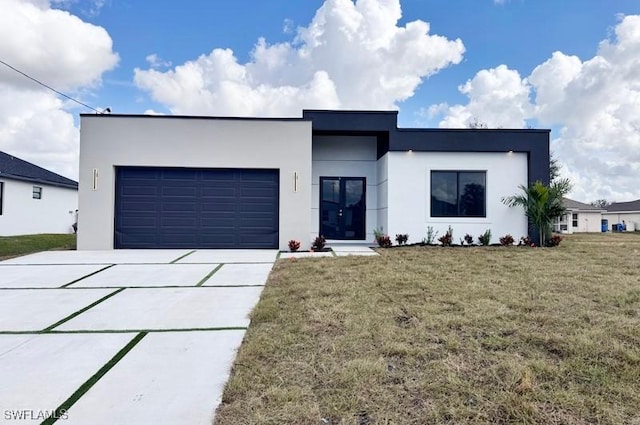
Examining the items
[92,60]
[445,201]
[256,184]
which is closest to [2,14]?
[92,60]

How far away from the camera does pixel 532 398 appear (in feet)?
7.03

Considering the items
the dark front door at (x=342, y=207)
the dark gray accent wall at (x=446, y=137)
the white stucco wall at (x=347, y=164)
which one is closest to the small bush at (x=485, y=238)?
the dark gray accent wall at (x=446, y=137)

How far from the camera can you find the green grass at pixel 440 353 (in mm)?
2049

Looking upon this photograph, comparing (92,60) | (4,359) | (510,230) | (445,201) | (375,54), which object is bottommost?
(4,359)

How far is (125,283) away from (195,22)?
31.5 feet

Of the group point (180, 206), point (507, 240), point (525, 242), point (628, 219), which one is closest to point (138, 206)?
point (180, 206)

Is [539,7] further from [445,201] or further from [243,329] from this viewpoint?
[243,329]

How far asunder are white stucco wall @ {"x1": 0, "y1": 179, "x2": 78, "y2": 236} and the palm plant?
2010 centimetres

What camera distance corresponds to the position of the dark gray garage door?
9711 mm

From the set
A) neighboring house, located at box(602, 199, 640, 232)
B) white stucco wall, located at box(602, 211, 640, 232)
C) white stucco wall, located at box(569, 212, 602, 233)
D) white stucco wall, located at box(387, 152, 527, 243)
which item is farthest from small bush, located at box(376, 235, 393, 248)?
neighboring house, located at box(602, 199, 640, 232)

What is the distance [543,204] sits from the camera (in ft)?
32.1

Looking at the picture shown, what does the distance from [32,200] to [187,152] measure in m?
12.3

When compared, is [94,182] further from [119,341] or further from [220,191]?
[119,341]

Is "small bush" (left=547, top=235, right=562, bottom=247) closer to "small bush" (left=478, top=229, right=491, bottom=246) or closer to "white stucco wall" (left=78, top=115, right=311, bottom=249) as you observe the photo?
"small bush" (left=478, top=229, right=491, bottom=246)
